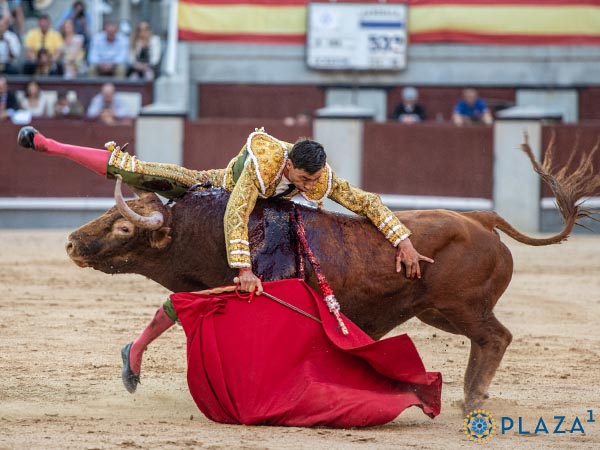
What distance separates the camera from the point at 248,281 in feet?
14.3

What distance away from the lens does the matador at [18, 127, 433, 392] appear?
4.36 m

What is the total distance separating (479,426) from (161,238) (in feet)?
4.57

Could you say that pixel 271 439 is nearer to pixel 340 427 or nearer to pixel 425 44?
pixel 340 427

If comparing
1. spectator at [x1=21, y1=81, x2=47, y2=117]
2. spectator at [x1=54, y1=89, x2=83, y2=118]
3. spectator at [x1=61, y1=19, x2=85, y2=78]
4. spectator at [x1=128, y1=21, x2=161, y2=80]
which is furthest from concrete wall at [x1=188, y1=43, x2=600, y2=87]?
spectator at [x1=21, y1=81, x2=47, y2=117]

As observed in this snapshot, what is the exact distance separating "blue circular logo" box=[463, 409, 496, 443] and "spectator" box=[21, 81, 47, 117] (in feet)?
29.1

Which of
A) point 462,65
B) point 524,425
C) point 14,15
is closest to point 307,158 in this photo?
point 524,425

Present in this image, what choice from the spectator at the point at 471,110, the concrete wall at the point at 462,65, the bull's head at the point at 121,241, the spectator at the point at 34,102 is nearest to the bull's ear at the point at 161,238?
the bull's head at the point at 121,241

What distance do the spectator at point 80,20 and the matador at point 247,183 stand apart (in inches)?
364

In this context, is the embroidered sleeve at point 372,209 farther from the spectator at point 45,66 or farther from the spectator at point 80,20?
the spectator at point 80,20

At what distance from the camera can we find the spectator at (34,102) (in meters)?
12.6

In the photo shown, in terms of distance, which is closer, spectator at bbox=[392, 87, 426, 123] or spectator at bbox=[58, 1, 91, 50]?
spectator at bbox=[392, 87, 426, 123]

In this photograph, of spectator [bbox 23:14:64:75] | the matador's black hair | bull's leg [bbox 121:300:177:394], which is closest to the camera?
the matador's black hair

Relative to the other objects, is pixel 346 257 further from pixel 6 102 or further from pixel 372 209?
pixel 6 102

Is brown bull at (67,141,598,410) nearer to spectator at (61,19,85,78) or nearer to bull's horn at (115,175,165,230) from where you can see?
bull's horn at (115,175,165,230)
